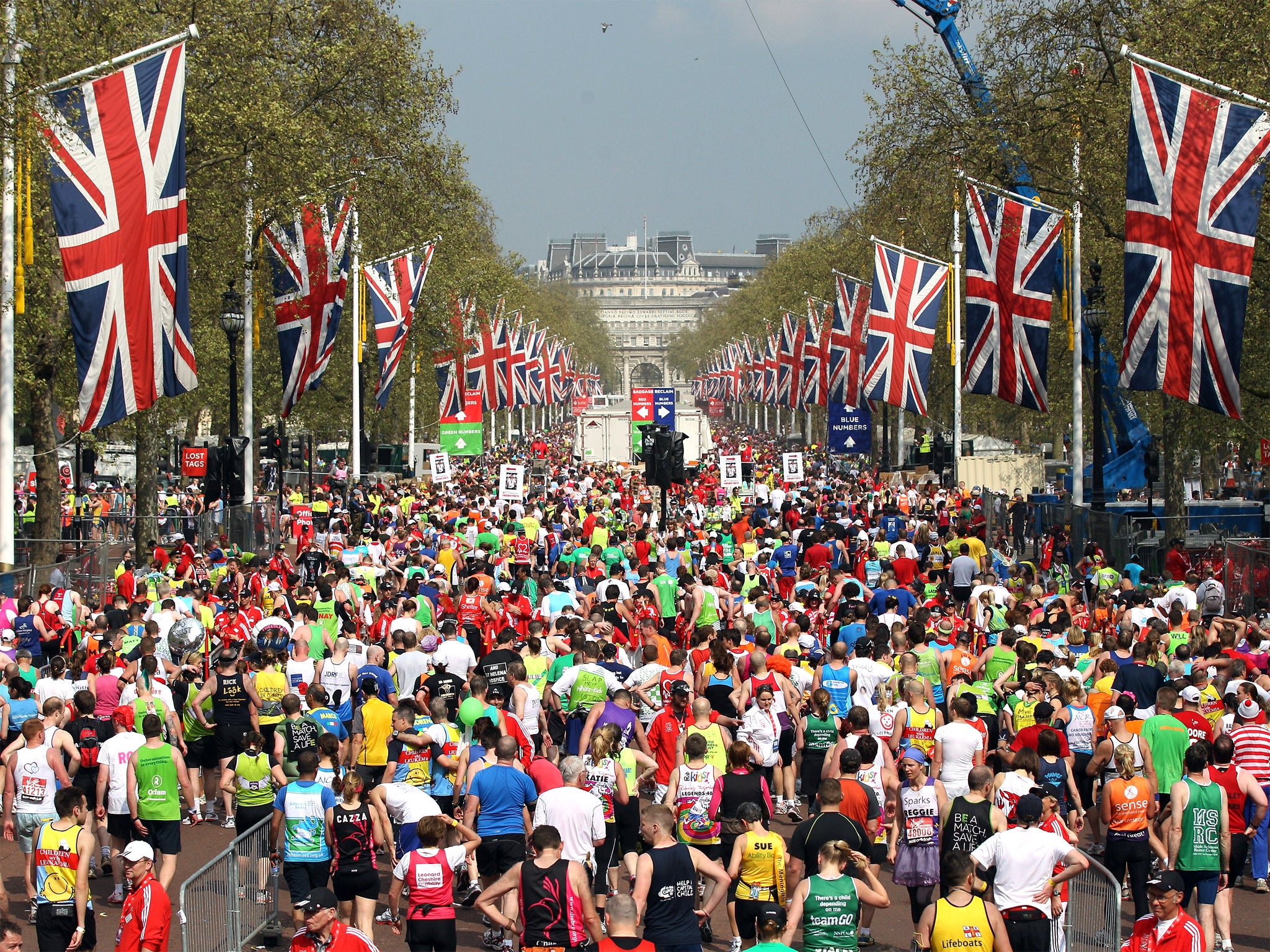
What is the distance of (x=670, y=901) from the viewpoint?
7.89 m

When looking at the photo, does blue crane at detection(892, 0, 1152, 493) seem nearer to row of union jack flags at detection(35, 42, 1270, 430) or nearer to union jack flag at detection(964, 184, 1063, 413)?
union jack flag at detection(964, 184, 1063, 413)

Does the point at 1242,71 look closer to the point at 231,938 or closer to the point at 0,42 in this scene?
the point at 0,42

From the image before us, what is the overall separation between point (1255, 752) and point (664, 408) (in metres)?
26.0

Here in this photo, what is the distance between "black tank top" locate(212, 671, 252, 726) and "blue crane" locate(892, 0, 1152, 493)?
21.8 metres

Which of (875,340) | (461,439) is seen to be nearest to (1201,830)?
(875,340)

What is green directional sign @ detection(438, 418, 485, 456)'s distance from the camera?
49.6 meters

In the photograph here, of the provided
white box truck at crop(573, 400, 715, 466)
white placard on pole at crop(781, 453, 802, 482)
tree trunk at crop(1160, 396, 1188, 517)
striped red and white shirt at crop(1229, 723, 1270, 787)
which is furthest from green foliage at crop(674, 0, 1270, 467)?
white box truck at crop(573, 400, 715, 466)

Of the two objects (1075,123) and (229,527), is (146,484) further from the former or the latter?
(1075,123)

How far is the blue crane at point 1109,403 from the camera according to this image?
31.7m

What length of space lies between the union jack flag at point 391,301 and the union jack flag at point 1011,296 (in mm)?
13955

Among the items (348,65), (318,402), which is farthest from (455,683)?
(318,402)

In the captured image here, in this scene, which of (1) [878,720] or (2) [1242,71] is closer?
(1) [878,720]

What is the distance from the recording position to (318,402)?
4866cm

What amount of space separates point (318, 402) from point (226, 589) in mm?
31019
